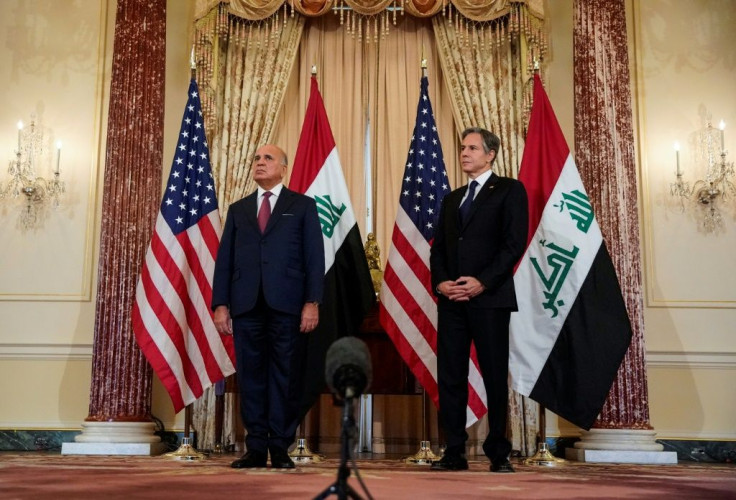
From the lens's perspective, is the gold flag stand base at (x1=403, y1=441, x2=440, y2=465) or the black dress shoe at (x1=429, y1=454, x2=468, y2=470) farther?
the gold flag stand base at (x1=403, y1=441, x2=440, y2=465)

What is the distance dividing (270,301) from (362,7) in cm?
332

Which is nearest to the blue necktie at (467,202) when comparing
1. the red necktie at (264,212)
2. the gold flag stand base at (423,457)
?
the red necktie at (264,212)

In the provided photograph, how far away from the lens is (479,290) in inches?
156

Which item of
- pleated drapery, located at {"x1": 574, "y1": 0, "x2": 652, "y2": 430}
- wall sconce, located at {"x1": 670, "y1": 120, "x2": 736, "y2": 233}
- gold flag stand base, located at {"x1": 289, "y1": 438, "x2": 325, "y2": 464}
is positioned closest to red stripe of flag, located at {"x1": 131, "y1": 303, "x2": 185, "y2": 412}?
gold flag stand base, located at {"x1": 289, "y1": 438, "x2": 325, "y2": 464}

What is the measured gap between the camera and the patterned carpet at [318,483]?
2760 millimetres

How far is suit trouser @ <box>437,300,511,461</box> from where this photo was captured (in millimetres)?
3928

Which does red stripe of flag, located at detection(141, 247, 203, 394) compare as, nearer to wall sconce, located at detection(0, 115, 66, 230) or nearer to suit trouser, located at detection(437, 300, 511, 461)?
wall sconce, located at detection(0, 115, 66, 230)

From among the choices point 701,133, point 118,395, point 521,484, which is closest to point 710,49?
point 701,133

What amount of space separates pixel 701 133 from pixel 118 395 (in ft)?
15.5

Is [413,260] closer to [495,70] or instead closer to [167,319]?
[167,319]

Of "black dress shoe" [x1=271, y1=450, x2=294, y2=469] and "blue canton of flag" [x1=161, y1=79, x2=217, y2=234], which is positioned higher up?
"blue canton of flag" [x1=161, y1=79, x2=217, y2=234]

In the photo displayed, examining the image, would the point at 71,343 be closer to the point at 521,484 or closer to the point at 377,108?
the point at 377,108

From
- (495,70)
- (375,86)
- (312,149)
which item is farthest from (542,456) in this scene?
(375,86)

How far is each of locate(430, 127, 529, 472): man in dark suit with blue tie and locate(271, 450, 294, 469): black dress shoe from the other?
70cm
